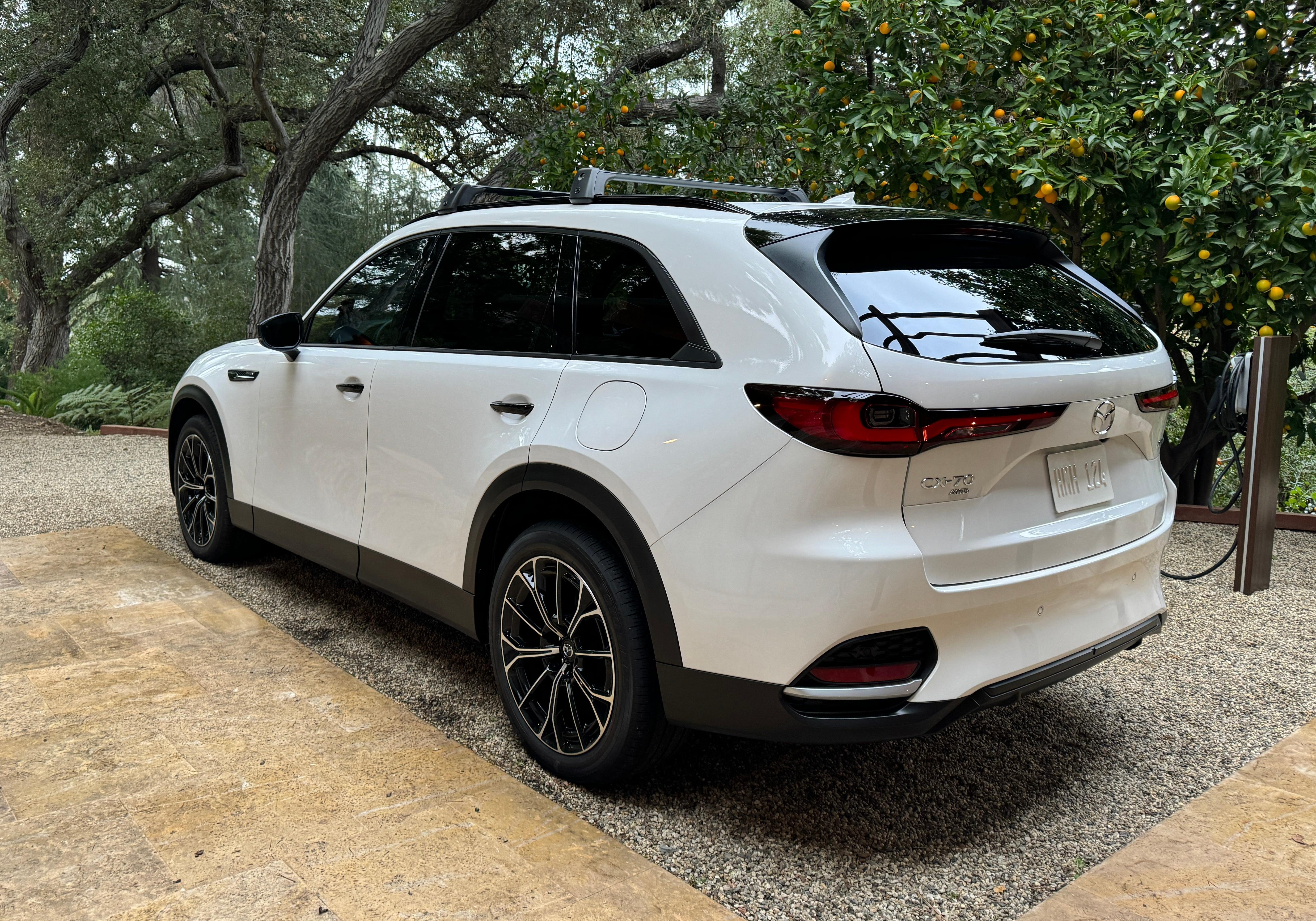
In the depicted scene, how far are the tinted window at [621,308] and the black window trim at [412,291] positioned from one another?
35.0 inches

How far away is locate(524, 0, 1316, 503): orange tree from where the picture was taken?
4988mm

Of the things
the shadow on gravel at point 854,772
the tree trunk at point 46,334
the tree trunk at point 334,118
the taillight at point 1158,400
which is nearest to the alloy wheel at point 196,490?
the shadow on gravel at point 854,772

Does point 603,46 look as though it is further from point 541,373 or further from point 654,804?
point 654,804

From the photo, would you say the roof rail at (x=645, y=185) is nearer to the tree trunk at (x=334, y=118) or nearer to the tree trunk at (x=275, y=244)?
the tree trunk at (x=334, y=118)

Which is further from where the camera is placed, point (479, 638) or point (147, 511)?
point (147, 511)

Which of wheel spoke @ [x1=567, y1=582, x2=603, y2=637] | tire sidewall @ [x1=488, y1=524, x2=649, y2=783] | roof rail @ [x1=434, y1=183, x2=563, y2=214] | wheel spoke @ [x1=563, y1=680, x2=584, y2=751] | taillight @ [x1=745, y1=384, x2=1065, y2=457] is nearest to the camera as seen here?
taillight @ [x1=745, y1=384, x2=1065, y2=457]

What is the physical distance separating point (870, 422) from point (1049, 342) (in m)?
0.64

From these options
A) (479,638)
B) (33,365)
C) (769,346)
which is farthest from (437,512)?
(33,365)

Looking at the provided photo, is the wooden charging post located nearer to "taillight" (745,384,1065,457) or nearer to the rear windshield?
the rear windshield

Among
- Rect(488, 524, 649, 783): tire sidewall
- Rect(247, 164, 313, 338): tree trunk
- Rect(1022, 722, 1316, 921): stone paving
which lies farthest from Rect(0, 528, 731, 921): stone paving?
Rect(247, 164, 313, 338): tree trunk

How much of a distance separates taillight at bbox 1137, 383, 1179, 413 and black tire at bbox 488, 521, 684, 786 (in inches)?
58.5

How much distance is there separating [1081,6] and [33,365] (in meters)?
16.0

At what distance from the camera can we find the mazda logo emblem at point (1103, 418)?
2.47 meters

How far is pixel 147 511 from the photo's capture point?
Result: 6.39m
